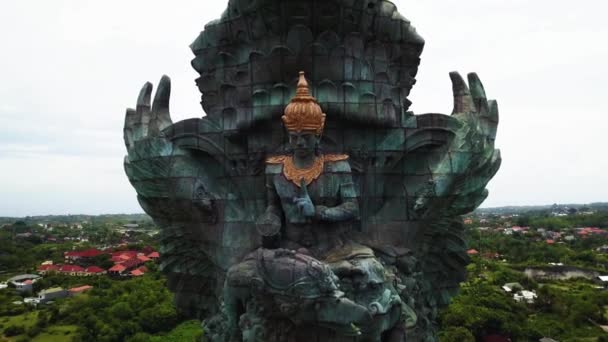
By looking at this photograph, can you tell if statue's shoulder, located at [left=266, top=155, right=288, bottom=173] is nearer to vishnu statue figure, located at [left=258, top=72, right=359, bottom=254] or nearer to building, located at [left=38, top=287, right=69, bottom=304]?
vishnu statue figure, located at [left=258, top=72, right=359, bottom=254]

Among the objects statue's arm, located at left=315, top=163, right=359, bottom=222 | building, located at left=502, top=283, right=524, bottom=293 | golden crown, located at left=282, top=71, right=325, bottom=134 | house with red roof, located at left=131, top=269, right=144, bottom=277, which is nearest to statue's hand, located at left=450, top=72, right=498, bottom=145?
statue's arm, located at left=315, top=163, right=359, bottom=222

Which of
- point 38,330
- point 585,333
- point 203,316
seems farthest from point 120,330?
point 585,333

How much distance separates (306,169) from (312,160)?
145mm

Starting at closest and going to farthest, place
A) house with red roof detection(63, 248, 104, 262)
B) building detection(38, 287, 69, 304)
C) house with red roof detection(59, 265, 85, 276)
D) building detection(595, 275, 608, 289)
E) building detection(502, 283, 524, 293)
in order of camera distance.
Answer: building detection(502, 283, 524, 293)
building detection(38, 287, 69, 304)
building detection(595, 275, 608, 289)
house with red roof detection(59, 265, 85, 276)
house with red roof detection(63, 248, 104, 262)

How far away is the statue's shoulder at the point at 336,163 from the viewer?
19.4ft

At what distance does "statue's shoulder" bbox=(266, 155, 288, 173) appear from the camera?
5.96 metres

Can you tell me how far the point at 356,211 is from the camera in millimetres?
5812

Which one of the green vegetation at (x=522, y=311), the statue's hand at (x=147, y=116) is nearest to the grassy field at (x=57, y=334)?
the green vegetation at (x=522, y=311)

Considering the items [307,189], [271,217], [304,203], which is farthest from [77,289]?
[304,203]

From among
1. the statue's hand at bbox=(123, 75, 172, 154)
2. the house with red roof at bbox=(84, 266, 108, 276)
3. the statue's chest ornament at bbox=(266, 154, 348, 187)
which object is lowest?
the house with red roof at bbox=(84, 266, 108, 276)

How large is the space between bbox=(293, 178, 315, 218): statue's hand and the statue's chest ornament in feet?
0.46

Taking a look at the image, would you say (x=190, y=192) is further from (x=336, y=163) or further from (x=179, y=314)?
(x=179, y=314)

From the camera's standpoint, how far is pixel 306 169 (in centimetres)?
587

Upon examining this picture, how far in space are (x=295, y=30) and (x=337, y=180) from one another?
226 centimetres
